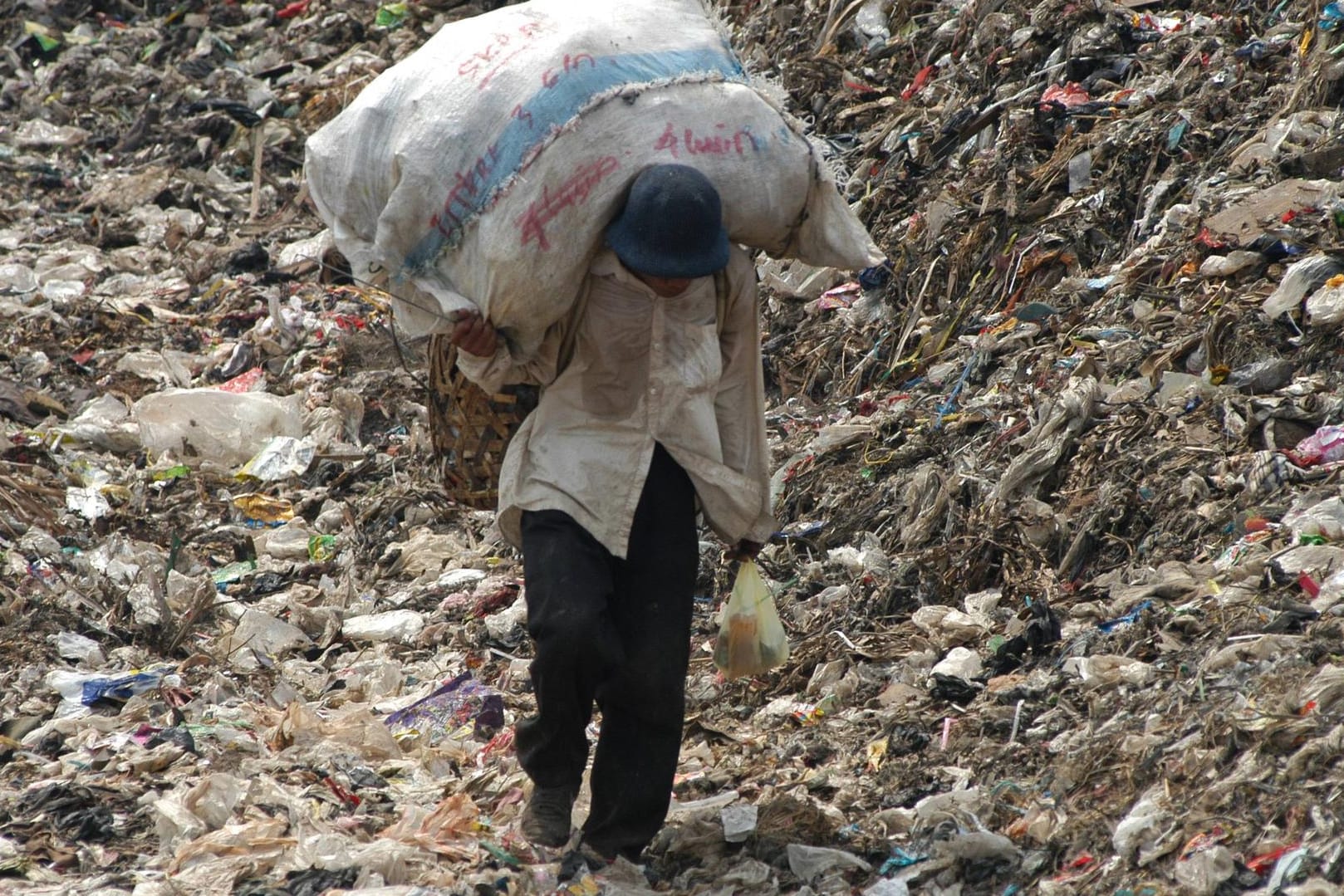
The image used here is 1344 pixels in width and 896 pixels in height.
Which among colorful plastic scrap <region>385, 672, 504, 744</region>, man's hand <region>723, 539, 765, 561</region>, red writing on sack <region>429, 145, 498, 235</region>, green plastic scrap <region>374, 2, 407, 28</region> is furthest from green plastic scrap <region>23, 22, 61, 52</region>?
man's hand <region>723, 539, 765, 561</region>

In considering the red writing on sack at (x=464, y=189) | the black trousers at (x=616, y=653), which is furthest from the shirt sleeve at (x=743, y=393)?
the red writing on sack at (x=464, y=189)

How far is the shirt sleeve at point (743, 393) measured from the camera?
344 centimetres

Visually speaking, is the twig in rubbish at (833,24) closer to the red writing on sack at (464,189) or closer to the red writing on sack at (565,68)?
the red writing on sack at (565,68)

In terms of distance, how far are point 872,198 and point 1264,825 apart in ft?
14.4

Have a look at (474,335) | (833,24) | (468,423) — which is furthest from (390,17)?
(474,335)

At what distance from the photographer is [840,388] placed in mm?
6250

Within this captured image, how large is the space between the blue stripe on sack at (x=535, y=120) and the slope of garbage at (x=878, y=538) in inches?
30.2

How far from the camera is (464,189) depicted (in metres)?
3.29

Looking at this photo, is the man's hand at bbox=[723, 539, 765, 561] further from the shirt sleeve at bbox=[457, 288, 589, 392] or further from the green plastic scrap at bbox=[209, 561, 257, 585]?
the green plastic scrap at bbox=[209, 561, 257, 585]

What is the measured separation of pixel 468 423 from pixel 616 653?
2.29 ft

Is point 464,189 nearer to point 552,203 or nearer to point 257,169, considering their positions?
point 552,203

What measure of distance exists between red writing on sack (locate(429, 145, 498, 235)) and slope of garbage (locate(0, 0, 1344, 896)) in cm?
77

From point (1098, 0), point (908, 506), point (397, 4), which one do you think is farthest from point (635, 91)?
point (397, 4)

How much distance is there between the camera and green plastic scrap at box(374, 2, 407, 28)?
10.9 meters
